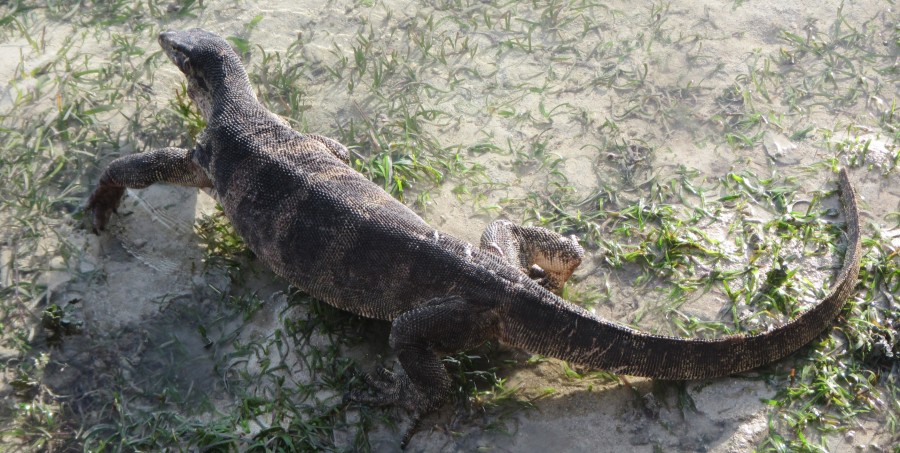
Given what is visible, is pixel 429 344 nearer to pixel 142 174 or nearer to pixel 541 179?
pixel 541 179

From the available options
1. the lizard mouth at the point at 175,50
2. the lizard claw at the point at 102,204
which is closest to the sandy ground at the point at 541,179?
the lizard claw at the point at 102,204

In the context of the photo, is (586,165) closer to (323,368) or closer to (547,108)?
(547,108)

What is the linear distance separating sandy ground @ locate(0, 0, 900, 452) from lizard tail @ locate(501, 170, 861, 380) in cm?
21

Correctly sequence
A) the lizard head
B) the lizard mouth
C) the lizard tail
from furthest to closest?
1. the lizard mouth
2. the lizard head
3. the lizard tail

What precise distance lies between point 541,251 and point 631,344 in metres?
1.17

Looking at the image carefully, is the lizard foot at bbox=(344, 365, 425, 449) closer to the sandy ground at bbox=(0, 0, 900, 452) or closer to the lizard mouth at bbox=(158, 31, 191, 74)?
the sandy ground at bbox=(0, 0, 900, 452)

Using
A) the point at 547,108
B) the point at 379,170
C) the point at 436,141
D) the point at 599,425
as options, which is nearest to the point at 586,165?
the point at 547,108

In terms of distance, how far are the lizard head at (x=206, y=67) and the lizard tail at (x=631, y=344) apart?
3.14m

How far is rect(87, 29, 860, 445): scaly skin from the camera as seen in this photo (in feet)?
16.1

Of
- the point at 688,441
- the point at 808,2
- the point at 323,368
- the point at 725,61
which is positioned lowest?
the point at 323,368

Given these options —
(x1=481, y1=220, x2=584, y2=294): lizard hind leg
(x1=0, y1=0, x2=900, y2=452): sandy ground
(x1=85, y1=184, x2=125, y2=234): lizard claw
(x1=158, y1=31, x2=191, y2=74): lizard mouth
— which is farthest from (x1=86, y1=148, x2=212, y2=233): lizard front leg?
(x1=481, y1=220, x2=584, y2=294): lizard hind leg

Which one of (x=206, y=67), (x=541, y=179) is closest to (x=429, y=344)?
(x=541, y=179)

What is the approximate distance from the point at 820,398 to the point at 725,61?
4030mm

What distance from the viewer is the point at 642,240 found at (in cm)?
623
